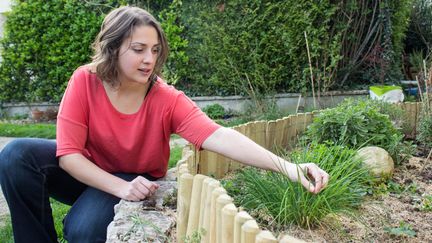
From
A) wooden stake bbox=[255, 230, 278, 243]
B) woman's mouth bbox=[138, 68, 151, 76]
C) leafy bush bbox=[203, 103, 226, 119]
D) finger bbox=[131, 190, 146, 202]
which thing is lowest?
leafy bush bbox=[203, 103, 226, 119]

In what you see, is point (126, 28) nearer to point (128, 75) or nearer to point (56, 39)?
point (128, 75)

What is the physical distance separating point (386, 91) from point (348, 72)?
1262 mm

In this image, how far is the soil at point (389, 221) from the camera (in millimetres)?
2215

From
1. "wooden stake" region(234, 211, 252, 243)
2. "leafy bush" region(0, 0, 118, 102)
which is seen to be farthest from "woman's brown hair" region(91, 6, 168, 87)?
"leafy bush" region(0, 0, 118, 102)

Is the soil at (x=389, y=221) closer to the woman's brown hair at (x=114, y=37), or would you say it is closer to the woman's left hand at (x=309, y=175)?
the woman's left hand at (x=309, y=175)

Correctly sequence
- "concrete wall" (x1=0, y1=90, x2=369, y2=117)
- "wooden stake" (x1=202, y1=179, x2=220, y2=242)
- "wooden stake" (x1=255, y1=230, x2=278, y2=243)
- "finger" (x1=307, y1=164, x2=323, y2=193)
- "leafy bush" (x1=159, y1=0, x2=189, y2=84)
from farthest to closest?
"leafy bush" (x1=159, y1=0, x2=189, y2=84), "concrete wall" (x1=0, y1=90, x2=369, y2=117), "finger" (x1=307, y1=164, x2=323, y2=193), "wooden stake" (x1=202, y1=179, x2=220, y2=242), "wooden stake" (x1=255, y1=230, x2=278, y2=243)

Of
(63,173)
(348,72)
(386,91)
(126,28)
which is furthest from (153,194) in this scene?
(348,72)

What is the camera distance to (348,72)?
7508 mm

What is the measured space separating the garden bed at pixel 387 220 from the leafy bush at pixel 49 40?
20.0ft

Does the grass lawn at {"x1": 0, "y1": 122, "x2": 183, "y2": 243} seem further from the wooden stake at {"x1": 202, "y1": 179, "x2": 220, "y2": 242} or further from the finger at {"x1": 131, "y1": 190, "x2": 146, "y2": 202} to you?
the wooden stake at {"x1": 202, "y1": 179, "x2": 220, "y2": 242}

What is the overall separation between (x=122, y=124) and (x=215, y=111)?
200 inches

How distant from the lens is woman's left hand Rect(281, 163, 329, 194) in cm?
198

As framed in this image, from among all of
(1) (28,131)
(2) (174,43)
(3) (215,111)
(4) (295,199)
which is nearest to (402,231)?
(4) (295,199)

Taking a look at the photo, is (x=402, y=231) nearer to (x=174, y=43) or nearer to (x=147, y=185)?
(x=147, y=185)
